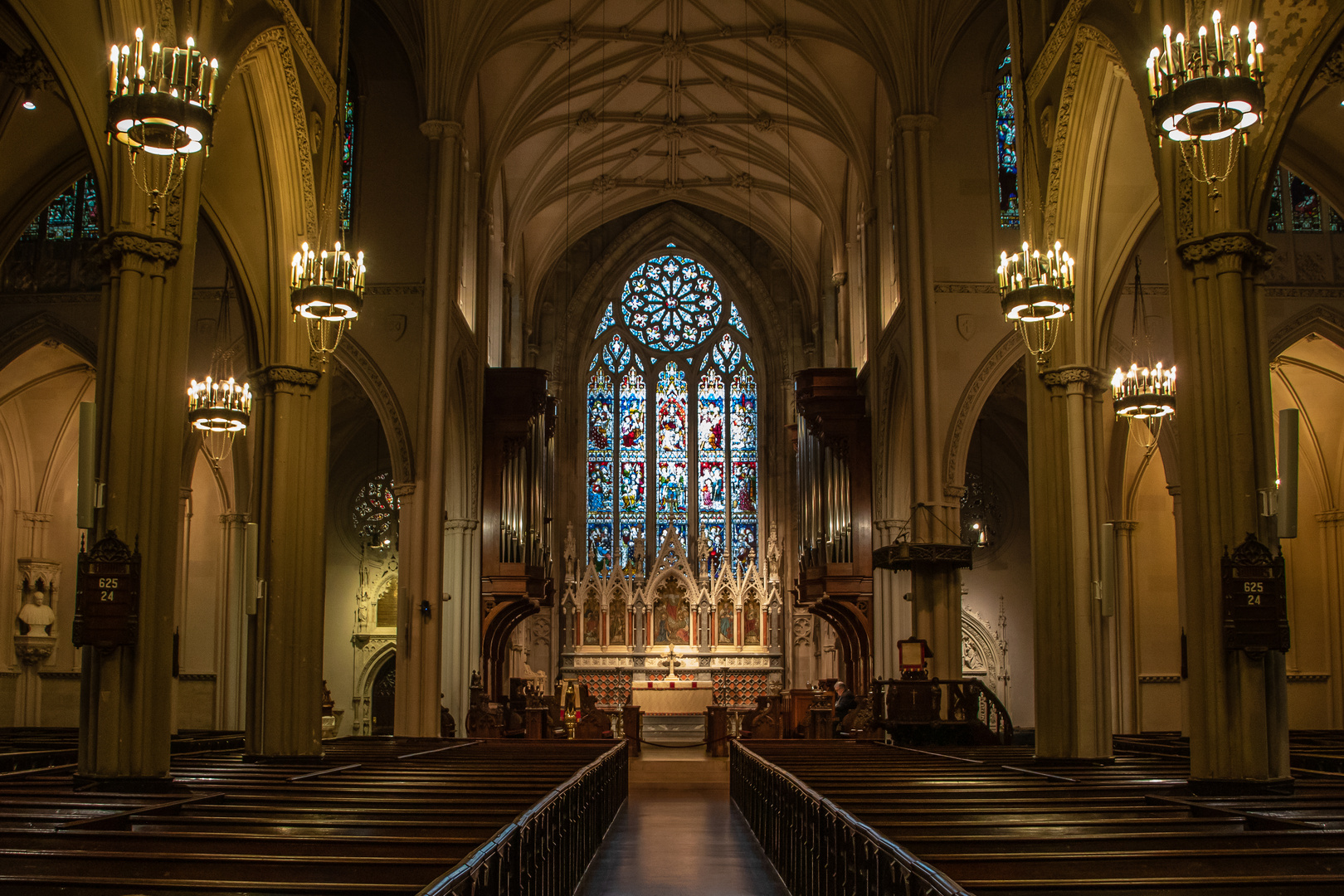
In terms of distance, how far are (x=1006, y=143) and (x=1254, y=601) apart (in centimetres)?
1271

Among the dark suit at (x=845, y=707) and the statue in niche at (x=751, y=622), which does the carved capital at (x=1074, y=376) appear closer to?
the dark suit at (x=845, y=707)

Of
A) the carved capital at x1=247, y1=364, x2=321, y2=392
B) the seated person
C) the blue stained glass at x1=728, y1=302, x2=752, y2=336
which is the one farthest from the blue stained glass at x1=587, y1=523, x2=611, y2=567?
the carved capital at x1=247, y1=364, x2=321, y2=392

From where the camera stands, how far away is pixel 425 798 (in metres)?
7.39

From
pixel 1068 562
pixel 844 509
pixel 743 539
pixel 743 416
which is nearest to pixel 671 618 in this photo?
pixel 743 539

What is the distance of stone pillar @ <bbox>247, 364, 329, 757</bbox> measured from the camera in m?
13.1

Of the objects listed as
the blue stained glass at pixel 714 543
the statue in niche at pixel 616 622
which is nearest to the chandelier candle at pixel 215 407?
the statue in niche at pixel 616 622

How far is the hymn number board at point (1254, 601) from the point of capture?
926 cm

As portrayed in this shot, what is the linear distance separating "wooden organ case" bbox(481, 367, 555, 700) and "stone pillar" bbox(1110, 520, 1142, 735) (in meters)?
10.9

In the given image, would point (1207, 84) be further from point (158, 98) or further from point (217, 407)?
point (217, 407)

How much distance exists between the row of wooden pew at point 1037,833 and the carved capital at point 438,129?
13056mm

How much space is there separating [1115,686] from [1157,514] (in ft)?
11.6

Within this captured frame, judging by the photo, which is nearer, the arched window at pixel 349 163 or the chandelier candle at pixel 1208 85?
the chandelier candle at pixel 1208 85

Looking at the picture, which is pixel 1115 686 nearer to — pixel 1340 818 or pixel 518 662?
pixel 518 662

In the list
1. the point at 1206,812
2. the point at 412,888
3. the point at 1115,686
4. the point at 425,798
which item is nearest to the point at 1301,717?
the point at 1115,686
